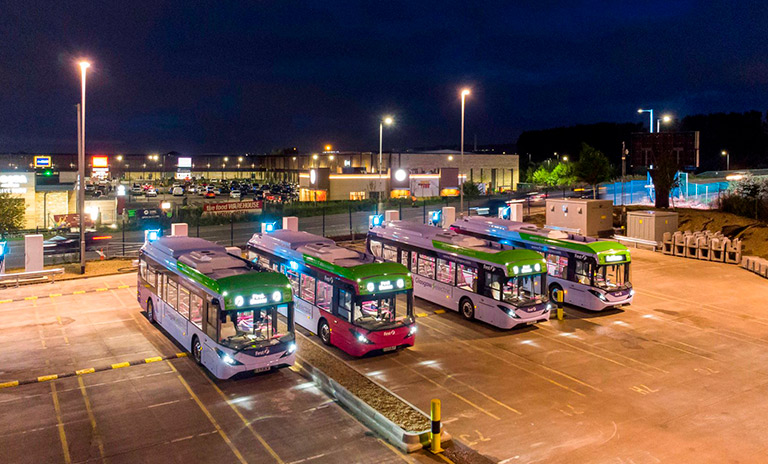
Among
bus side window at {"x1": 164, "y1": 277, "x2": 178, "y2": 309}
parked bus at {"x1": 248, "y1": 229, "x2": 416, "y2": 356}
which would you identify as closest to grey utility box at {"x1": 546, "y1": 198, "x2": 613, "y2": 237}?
parked bus at {"x1": 248, "y1": 229, "x2": 416, "y2": 356}

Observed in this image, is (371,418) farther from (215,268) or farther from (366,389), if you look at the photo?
(215,268)

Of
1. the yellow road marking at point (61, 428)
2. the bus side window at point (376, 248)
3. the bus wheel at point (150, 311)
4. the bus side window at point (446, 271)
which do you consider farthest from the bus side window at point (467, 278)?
the yellow road marking at point (61, 428)

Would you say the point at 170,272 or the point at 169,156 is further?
the point at 169,156

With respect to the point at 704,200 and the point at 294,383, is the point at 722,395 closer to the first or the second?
the point at 294,383

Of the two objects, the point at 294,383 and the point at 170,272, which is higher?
the point at 170,272

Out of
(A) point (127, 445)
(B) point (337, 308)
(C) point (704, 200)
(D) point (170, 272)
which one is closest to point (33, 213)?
(D) point (170, 272)

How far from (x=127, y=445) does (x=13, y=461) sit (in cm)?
195

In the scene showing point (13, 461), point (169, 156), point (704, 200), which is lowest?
point (13, 461)

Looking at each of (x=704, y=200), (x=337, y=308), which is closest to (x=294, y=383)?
(x=337, y=308)

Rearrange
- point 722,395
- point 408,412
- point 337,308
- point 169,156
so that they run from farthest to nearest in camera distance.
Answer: point 169,156, point 337,308, point 722,395, point 408,412

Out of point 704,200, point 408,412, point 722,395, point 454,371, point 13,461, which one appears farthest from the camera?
point 704,200

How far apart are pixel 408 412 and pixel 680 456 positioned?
5353mm

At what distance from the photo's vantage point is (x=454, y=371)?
16438 mm

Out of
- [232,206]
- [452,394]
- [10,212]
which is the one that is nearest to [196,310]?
[452,394]
